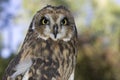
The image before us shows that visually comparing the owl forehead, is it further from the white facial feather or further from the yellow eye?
the white facial feather

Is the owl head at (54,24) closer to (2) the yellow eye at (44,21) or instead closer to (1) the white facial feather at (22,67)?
(2) the yellow eye at (44,21)

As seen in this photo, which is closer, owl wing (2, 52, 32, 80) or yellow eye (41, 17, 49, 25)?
owl wing (2, 52, 32, 80)

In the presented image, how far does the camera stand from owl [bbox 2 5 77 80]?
392cm

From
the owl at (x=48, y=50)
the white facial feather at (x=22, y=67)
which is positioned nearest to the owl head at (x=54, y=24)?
the owl at (x=48, y=50)

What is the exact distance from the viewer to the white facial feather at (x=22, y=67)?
3.88m

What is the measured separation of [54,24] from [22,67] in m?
0.43

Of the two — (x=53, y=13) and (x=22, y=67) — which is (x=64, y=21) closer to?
(x=53, y=13)

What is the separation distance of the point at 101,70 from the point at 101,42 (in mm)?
1912

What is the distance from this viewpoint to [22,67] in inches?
153

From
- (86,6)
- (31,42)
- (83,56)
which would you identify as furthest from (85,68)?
(31,42)

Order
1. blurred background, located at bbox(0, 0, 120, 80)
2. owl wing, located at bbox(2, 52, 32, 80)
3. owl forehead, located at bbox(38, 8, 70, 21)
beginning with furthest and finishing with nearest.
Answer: blurred background, located at bbox(0, 0, 120, 80) → owl forehead, located at bbox(38, 8, 70, 21) → owl wing, located at bbox(2, 52, 32, 80)

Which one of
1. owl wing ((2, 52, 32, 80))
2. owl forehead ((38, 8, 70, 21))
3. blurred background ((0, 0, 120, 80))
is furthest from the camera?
blurred background ((0, 0, 120, 80))

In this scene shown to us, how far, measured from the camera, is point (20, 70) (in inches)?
153

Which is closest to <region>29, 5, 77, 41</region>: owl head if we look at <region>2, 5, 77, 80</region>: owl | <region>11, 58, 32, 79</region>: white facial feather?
<region>2, 5, 77, 80</region>: owl
